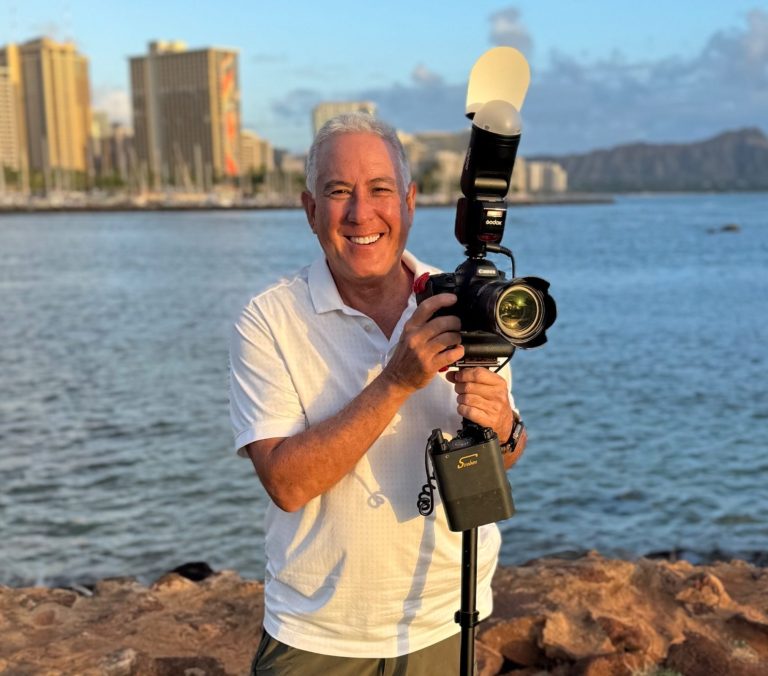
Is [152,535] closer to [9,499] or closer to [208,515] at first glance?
[208,515]

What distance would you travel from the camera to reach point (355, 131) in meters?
2.16

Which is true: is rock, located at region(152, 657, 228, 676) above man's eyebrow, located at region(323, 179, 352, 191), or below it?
below

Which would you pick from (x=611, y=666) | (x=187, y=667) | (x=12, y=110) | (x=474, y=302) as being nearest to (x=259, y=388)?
(x=474, y=302)

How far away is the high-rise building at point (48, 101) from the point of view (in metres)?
164

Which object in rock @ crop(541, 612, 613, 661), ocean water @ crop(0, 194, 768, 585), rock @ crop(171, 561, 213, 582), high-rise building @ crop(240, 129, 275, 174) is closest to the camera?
rock @ crop(541, 612, 613, 661)

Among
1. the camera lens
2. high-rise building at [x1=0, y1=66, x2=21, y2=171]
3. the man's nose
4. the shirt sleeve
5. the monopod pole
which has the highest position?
high-rise building at [x1=0, y1=66, x2=21, y2=171]

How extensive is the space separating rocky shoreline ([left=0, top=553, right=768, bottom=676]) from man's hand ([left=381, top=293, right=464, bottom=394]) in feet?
7.50

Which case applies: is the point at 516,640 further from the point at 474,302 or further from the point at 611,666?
the point at 474,302

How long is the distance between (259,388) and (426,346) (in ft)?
1.49

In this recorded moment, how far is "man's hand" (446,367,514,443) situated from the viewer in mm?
1964

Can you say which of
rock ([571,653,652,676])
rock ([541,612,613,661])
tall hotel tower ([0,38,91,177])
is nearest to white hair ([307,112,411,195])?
rock ([571,653,652,676])

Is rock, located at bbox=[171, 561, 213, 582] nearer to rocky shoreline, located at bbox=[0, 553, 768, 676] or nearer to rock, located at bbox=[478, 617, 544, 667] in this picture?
rocky shoreline, located at bbox=[0, 553, 768, 676]

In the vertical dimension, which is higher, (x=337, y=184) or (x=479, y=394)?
(x=337, y=184)

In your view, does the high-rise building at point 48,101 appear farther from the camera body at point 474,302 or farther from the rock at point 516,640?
the camera body at point 474,302
